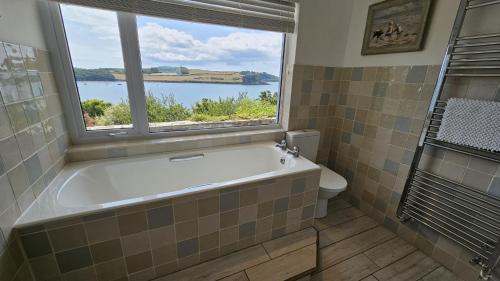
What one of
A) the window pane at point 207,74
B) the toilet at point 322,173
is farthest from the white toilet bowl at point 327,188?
the window pane at point 207,74

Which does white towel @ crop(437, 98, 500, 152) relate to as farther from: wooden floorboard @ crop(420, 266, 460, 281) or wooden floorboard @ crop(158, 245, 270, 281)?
wooden floorboard @ crop(158, 245, 270, 281)

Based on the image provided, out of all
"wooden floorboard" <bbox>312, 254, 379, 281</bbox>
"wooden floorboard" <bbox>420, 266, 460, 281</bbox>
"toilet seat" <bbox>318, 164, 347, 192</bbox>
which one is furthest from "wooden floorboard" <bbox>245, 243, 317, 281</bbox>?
"wooden floorboard" <bbox>420, 266, 460, 281</bbox>

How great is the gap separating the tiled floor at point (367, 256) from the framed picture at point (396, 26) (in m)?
1.48

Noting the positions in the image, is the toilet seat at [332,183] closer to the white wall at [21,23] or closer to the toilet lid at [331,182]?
the toilet lid at [331,182]

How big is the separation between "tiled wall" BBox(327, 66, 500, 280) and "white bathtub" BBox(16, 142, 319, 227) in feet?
2.36

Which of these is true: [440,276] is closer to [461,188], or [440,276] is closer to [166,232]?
[461,188]

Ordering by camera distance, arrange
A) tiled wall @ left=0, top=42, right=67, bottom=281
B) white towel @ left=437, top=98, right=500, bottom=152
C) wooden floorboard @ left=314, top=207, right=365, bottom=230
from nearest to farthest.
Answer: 1. tiled wall @ left=0, top=42, right=67, bottom=281
2. white towel @ left=437, top=98, right=500, bottom=152
3. wooden floorboard @ left=314, top=207, right=365, bottom=230

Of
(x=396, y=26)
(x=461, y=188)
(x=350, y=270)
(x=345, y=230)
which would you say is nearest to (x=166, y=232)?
(x=350, y=270)

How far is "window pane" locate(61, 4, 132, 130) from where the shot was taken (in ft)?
4.54

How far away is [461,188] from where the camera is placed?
51.5 inches

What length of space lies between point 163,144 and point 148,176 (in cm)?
28

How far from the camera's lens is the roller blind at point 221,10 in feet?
4.35

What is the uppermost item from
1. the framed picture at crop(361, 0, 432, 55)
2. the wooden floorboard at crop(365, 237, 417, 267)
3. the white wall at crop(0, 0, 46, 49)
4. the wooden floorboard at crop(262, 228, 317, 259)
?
the framed picture at crop(361, 0, 432, 55)

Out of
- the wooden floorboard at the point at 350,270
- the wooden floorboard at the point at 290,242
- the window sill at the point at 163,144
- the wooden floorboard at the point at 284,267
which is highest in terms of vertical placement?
the window sill at the point at 163,144
